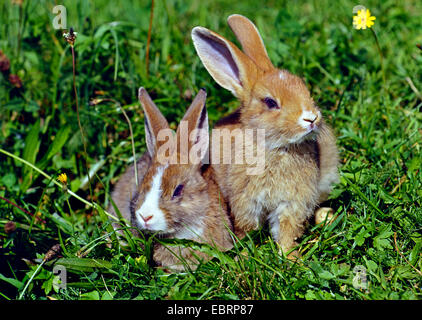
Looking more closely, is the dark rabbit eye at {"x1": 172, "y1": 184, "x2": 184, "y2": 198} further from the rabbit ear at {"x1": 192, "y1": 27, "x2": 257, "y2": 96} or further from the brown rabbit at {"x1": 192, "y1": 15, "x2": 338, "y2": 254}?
the rabbit ear at {"x1": 192, "y1": 27, "x2": 257, "y2": 96}

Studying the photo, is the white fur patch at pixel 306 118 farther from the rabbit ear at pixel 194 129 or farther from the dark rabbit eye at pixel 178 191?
the dark rabbit eye at pixel 178 191

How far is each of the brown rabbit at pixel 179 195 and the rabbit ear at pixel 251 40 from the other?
69 centimetres

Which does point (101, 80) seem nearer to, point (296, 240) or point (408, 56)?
point (296, 240)

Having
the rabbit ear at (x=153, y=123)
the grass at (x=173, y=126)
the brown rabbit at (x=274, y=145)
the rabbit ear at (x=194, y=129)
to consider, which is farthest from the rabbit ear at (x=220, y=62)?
the grass at (x=173, y=126)

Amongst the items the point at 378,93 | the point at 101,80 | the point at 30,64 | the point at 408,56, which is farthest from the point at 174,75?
the point at 408,56

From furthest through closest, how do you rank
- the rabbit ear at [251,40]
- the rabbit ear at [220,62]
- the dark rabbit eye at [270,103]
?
the rabbit ear at [251,40], the rabbit ear at [220,62], the dark rabbit eye at [270,103]

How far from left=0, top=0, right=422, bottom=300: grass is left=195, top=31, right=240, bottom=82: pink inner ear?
932 mm

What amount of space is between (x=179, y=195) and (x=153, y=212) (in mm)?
325

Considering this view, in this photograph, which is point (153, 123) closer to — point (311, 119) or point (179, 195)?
point (179, 195)

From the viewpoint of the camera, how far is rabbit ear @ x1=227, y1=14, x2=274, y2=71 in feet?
14.6

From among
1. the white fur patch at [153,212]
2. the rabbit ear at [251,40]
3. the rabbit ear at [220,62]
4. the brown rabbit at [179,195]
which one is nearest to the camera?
the white fur patch at [153,212]

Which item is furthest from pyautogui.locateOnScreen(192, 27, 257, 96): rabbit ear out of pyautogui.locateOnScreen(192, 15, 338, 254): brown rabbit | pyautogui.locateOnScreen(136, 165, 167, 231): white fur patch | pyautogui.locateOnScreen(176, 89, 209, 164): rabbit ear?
pyautogui.locateOnScreen(136, 165, 167, 231): white fur patch

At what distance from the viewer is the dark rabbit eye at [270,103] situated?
3986 millimetres

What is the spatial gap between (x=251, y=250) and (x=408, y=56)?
3.14 meters
